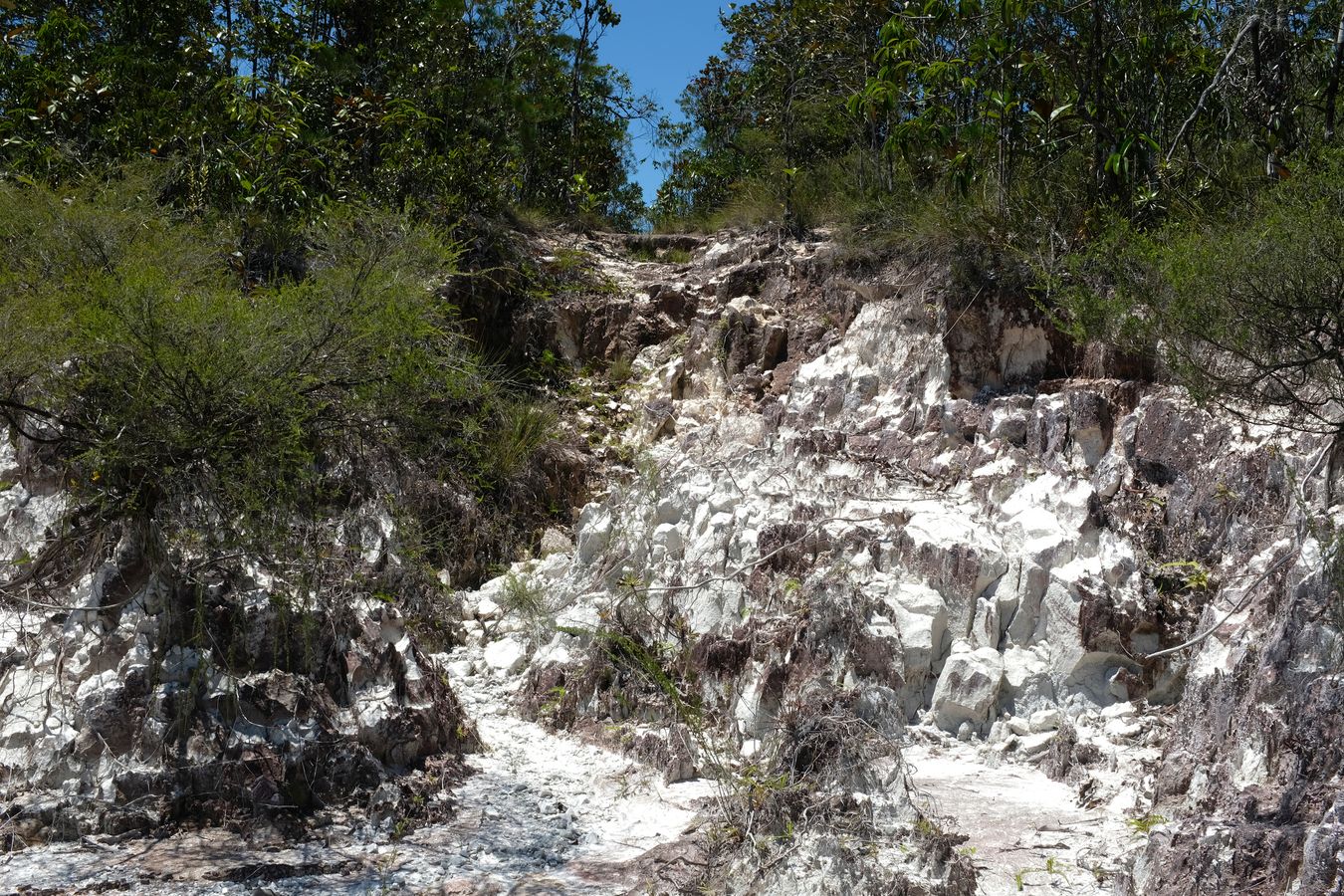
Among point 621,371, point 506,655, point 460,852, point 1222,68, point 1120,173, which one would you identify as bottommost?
point 460,852

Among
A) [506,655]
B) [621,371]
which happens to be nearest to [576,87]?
[621,371]

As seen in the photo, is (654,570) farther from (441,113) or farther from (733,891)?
(441,113)

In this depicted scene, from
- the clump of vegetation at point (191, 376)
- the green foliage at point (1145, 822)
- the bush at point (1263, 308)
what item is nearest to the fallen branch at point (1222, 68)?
the bush at point (1263, 308)

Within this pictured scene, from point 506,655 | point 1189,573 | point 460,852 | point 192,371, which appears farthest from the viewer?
point 506,655

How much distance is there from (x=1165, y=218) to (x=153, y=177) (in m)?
6.45

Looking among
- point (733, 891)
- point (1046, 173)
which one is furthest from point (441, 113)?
point (733, 891)

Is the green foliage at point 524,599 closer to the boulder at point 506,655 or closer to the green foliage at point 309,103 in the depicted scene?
the boulder at point 506,655

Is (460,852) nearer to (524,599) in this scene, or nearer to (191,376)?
(191,376)

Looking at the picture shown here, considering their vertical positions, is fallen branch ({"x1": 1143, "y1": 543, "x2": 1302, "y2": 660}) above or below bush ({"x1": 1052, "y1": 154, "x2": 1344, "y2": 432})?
below

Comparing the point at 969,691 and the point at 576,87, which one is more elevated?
the point at 576,87

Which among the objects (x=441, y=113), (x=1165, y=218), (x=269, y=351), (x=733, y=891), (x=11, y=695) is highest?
(x=441, y=113)

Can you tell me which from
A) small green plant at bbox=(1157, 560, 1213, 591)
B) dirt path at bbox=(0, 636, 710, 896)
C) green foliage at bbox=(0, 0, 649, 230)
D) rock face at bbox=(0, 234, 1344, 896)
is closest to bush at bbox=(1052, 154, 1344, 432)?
rock face at bbox=(0, 234, 1344, 896)

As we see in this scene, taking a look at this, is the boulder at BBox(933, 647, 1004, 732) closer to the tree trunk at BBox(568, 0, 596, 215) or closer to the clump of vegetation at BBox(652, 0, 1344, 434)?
the clump of vegetation at BBox(652, 0, 1344, 434)

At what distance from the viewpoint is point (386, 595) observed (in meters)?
6.17
